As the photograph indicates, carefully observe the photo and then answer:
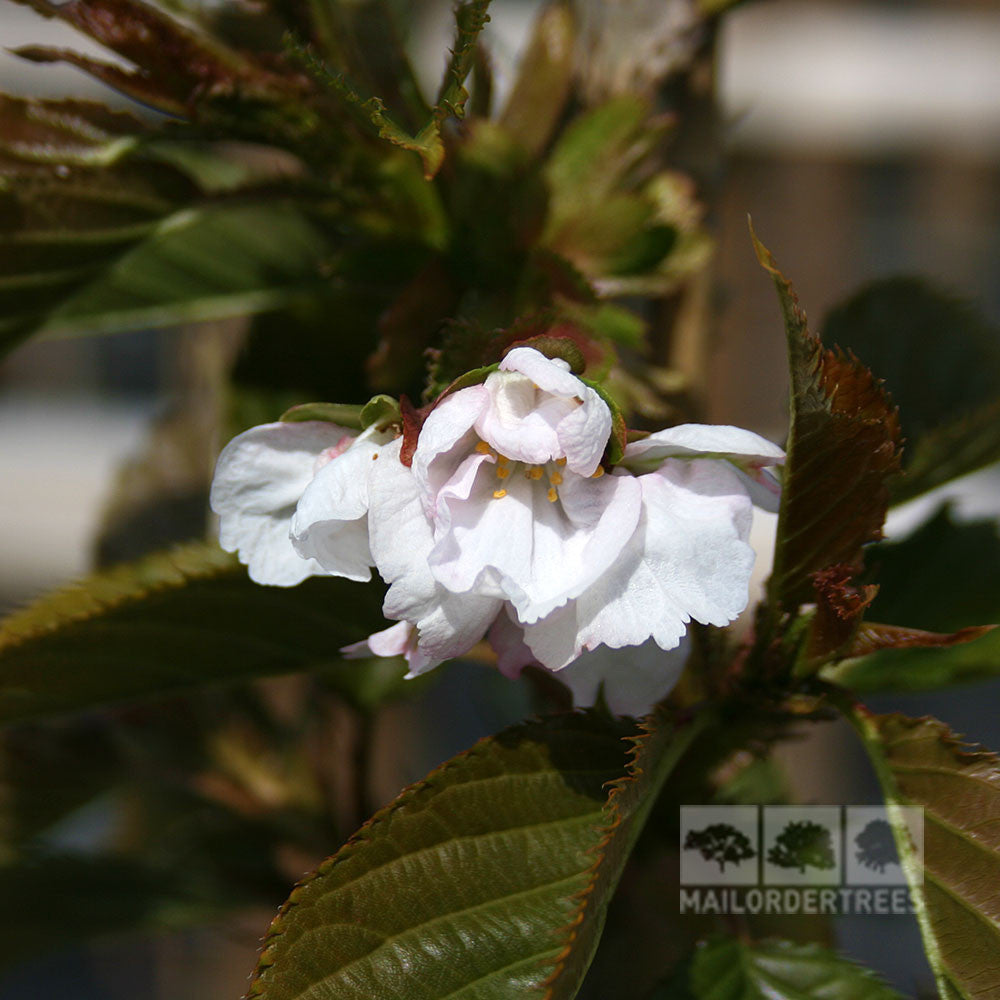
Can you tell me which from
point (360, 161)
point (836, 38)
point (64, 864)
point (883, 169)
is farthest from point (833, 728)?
point (360, 161)

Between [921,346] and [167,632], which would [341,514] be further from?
[921,346]

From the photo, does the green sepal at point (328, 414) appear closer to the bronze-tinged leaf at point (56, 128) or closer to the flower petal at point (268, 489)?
the flower petal at point (268, 489)

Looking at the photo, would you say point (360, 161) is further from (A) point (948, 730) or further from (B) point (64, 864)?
(B) point (64, 864)

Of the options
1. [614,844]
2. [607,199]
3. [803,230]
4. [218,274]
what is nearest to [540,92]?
[607,199]

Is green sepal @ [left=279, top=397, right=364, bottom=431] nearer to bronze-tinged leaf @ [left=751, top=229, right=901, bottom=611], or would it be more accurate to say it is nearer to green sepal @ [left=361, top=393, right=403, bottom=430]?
green sepal @ [left=361, top=393, right=403, bottom=430]

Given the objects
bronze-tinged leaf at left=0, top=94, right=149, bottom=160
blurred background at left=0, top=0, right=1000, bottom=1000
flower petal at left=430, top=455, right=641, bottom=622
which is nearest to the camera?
flower petal at left=430, top=455, right=641, bottom=622

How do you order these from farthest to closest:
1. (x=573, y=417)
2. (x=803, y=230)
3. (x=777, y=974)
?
(x=803, y=230), (x=777, y=974), (x=573, y=417)

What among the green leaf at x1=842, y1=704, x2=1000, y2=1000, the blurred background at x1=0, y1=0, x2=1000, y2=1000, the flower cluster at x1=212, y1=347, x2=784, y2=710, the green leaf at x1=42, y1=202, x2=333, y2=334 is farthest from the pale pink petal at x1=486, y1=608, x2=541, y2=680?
the blurred background at x1=0, y1=0, x2=1000, y2=1000
